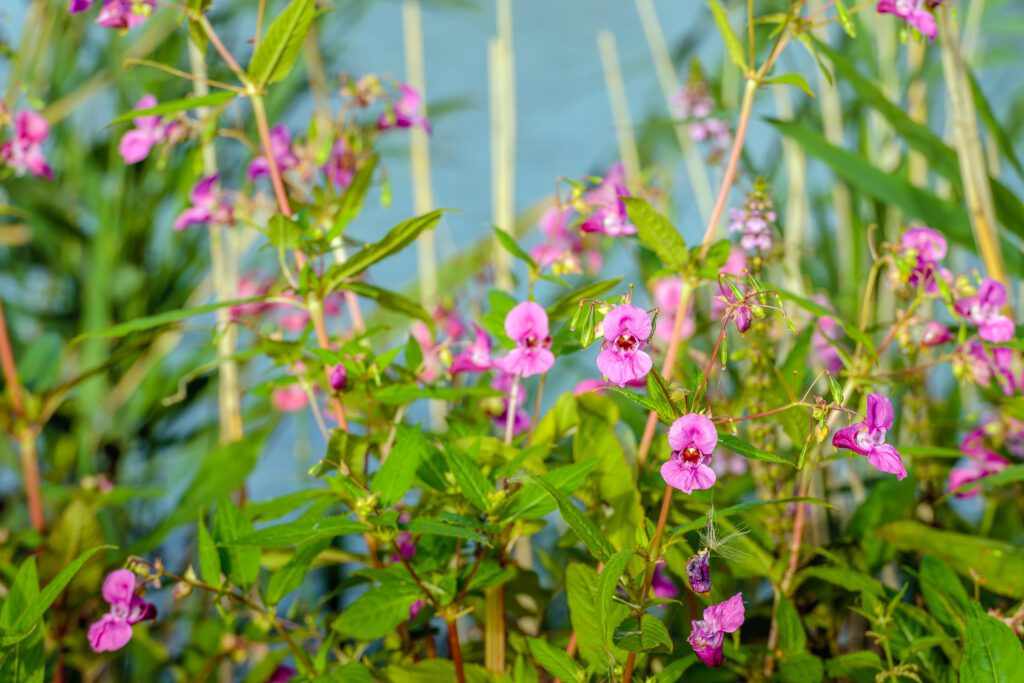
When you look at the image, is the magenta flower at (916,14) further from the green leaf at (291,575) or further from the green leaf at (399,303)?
the green leaf at (291,575)

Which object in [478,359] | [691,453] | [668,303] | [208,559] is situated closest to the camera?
[691,453]

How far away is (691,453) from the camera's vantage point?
0.40 m

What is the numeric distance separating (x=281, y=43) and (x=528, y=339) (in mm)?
213

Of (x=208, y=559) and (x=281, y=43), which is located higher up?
(x=281, y=43)

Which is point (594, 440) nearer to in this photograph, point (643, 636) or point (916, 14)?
point (643, 636)

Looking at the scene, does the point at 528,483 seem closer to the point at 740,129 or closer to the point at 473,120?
the point at 740,129

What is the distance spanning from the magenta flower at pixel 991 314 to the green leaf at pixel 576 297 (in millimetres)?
203

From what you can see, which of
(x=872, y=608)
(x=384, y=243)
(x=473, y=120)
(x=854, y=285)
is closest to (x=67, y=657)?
(x=384, y=243)

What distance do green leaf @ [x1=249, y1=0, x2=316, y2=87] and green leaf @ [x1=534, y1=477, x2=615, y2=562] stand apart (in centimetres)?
30

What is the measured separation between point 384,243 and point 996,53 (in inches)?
43.8

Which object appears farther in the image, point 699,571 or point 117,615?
point 117,615

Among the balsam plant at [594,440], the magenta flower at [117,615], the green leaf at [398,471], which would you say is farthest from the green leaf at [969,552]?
the magenta flower at [117,615]

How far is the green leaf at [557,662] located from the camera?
0.45m

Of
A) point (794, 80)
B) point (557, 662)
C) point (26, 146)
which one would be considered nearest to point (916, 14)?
point (794, 80)
